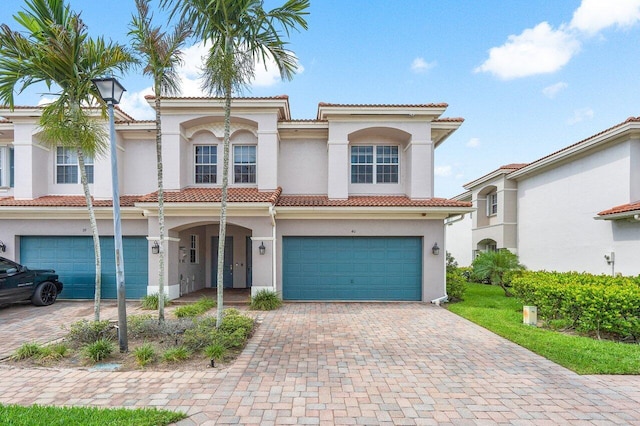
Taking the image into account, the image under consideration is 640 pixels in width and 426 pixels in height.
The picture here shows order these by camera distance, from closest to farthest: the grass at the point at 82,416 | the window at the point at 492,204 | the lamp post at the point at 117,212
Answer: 1. the grass at the point at 82,416
2. the lamp post at the point at 117,212
3. the window at the point at 492,204

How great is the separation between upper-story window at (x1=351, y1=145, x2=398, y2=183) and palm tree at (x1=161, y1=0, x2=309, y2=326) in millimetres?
6368

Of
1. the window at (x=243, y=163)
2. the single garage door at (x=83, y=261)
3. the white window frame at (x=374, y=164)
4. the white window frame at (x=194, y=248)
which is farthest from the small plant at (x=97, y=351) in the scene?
the white window frame at (x=374, y=164)

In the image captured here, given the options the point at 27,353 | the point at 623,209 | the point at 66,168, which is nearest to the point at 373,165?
the point at 623,209

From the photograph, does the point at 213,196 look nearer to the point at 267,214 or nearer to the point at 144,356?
the point at 267,214

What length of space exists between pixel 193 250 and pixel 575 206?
17.0 m

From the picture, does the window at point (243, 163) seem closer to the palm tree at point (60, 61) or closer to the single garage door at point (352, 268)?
the single garage door at point (352, 268)

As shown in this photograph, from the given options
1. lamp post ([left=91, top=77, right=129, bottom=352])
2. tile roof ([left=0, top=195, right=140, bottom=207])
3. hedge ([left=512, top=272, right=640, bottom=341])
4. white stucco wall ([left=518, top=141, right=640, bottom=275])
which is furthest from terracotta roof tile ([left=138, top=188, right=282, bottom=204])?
white stucco wall ([left=518, top=141, right=640, bottom=275])

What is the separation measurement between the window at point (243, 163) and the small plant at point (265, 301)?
4681 millimetres

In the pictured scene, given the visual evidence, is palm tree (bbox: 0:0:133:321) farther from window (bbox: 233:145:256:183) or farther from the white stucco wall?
the white stucco wall

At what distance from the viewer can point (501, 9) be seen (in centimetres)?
1220

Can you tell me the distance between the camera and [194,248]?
14117mm

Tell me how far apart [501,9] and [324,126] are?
780 cm

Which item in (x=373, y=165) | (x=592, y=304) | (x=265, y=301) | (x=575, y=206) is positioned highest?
(x=373, y=165)

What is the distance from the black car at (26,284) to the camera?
9961mm
